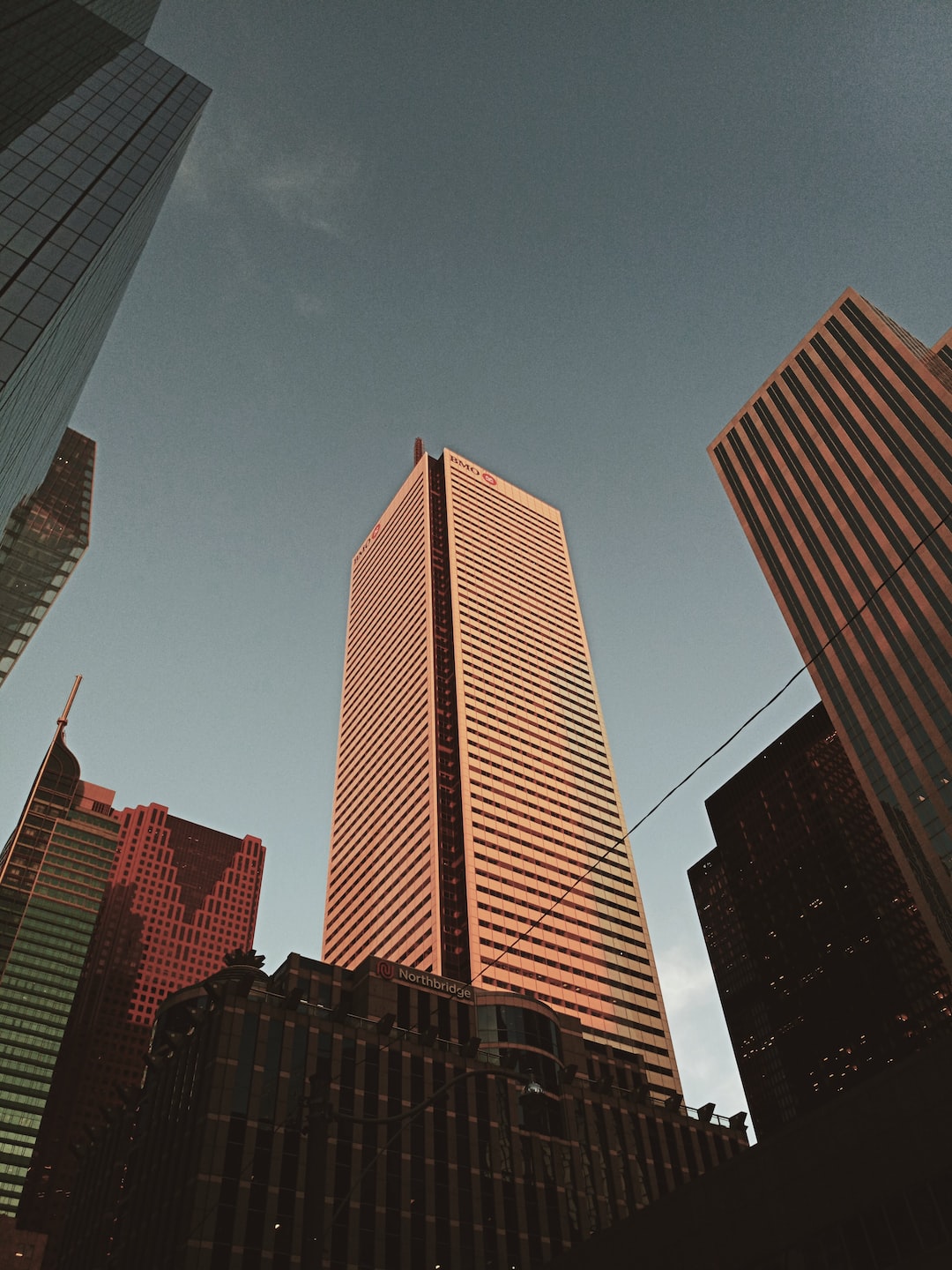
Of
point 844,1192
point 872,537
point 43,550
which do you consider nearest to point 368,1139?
point 844,1192

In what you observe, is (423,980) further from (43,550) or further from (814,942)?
(814,942)

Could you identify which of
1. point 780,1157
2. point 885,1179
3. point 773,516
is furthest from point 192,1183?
point 773,516

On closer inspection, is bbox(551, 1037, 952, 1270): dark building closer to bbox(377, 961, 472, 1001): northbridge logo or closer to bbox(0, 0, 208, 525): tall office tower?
bbox(0, 0, 208, 525): tall office tower

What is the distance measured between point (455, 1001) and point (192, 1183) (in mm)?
31938

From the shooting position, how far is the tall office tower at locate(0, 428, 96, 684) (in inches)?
4856

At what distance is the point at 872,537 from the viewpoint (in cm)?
11819

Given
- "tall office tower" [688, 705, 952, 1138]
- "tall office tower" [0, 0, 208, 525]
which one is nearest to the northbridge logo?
"tall office tower" [0, 0, 208, 525]

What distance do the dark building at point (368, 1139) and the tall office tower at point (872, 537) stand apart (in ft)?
139

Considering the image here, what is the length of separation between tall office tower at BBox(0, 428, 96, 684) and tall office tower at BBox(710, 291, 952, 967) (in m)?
101

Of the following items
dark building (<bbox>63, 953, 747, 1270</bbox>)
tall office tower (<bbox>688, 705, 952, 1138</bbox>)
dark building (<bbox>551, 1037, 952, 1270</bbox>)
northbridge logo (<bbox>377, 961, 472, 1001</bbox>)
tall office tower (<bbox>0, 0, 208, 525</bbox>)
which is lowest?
dark building (<bbox>551, 1037, 952, 1270</bbox>)

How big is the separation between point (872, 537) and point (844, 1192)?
100776mm

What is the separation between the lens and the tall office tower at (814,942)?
15650 cm

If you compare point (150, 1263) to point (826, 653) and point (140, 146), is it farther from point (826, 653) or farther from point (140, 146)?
point (826, 653)

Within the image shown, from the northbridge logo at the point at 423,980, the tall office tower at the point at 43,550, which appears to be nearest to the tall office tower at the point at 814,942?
the northbridge logo at the point at 423,980
